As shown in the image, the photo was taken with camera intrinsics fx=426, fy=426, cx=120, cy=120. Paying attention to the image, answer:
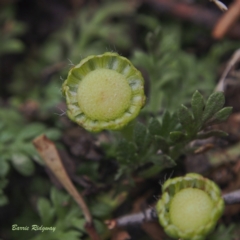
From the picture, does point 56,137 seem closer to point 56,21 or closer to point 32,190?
point 32,190

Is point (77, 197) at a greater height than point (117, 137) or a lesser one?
lesser

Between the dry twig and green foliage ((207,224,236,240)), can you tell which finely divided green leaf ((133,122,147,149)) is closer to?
the dry twig

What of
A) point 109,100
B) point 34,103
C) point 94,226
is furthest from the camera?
A: point 34,103

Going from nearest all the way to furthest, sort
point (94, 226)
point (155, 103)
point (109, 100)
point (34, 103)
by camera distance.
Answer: point (109, 100) < point (94, 226) < point (155, 103) < point (34, 103)

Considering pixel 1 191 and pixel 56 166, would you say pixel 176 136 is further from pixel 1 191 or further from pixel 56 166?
pixel 1 191

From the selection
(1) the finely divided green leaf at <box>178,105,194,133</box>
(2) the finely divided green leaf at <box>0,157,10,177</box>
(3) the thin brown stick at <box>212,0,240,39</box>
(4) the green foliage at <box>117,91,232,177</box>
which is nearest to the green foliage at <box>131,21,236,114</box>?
(3) the thin brown stick at <box>212,0,240,39</box>

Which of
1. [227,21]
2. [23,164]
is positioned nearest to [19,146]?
[23,164]

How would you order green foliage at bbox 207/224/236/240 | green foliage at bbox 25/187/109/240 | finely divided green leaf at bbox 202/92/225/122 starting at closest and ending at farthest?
finely divided green leaf at bbox 202/92/225/122, green foliage at bbox 207/224/236/240, green foliage at bbox 25/187/109/240

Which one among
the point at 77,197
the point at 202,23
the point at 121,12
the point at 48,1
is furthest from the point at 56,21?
the point at 77,197
